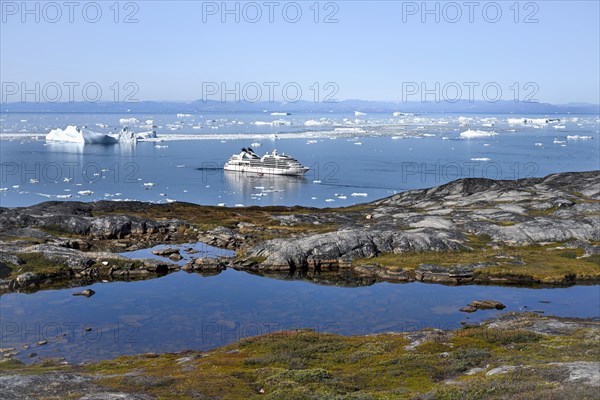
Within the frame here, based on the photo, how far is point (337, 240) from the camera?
79.1m

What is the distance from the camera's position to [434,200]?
11244 centimetres

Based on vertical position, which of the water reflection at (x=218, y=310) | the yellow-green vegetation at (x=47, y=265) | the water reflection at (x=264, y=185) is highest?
the water reflection at (x=264, y=185)

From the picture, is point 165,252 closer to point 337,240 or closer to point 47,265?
point 47,265

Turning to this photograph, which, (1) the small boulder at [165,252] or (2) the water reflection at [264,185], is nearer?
(1) the small boulder at [165,252]

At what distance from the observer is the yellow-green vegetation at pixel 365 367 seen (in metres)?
31.2

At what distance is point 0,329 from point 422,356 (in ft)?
114

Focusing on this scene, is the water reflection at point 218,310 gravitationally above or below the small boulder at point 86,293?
below

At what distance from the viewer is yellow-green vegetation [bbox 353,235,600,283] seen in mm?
70375

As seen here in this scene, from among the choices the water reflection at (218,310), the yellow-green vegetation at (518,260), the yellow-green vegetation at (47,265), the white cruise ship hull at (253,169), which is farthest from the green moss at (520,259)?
the white cruise ship hull at (253,169)

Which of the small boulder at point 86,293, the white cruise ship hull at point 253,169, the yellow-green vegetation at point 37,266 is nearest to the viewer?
the small boulder at point 86,293

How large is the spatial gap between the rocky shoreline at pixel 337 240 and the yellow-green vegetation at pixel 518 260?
126mm

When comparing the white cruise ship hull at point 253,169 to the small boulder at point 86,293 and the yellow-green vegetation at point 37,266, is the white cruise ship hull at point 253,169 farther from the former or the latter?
the small boulder at point 86,293

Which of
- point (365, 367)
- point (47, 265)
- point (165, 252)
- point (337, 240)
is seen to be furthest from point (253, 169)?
point (365, 367)

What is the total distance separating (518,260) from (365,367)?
136 ft
